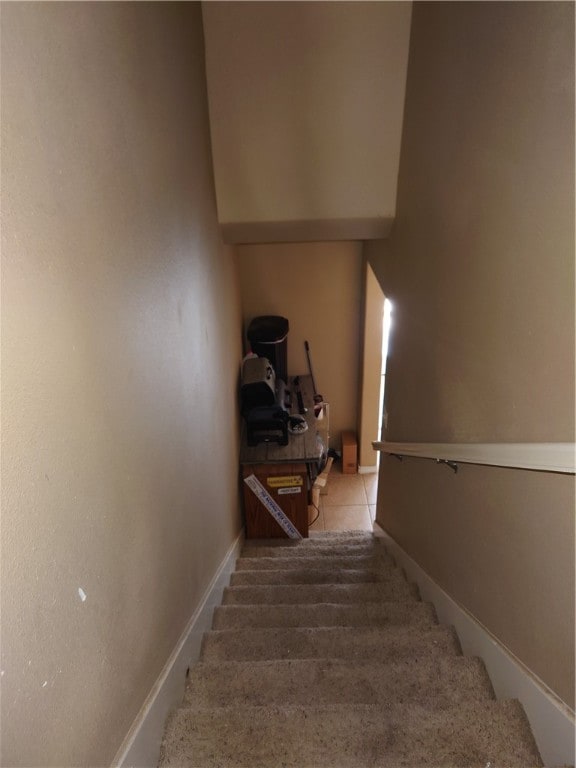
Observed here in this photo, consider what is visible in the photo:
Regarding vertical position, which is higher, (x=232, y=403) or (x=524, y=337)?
(x=524, y=337)

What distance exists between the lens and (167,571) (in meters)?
1.68

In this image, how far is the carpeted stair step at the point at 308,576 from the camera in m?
2.87

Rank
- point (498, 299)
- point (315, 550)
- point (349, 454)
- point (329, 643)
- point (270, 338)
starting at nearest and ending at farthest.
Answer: point (498, 299) < point (329, 643) < point (315, 550) < point (270, 338) < point (349, 454)

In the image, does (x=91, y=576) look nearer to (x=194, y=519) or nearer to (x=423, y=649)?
Result: (x=194, y=519)

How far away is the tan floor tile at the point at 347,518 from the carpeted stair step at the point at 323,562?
1.27 m

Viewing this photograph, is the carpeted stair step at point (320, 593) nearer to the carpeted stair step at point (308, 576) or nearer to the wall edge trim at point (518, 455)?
the carpeted stair step at point (308, 576)

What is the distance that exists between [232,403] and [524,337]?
8.00 ft

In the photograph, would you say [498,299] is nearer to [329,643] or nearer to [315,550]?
[329,643]

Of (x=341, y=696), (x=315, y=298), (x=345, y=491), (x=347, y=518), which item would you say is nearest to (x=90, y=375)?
(x=341, y=696)

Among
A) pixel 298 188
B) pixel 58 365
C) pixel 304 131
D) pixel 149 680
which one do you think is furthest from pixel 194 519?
pixel 304 131

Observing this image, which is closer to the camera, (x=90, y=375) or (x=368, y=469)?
(x=90, y=375)

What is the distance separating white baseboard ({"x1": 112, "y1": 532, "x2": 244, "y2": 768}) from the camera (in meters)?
1.29

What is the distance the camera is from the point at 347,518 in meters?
4.68

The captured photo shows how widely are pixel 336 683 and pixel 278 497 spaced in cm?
228
